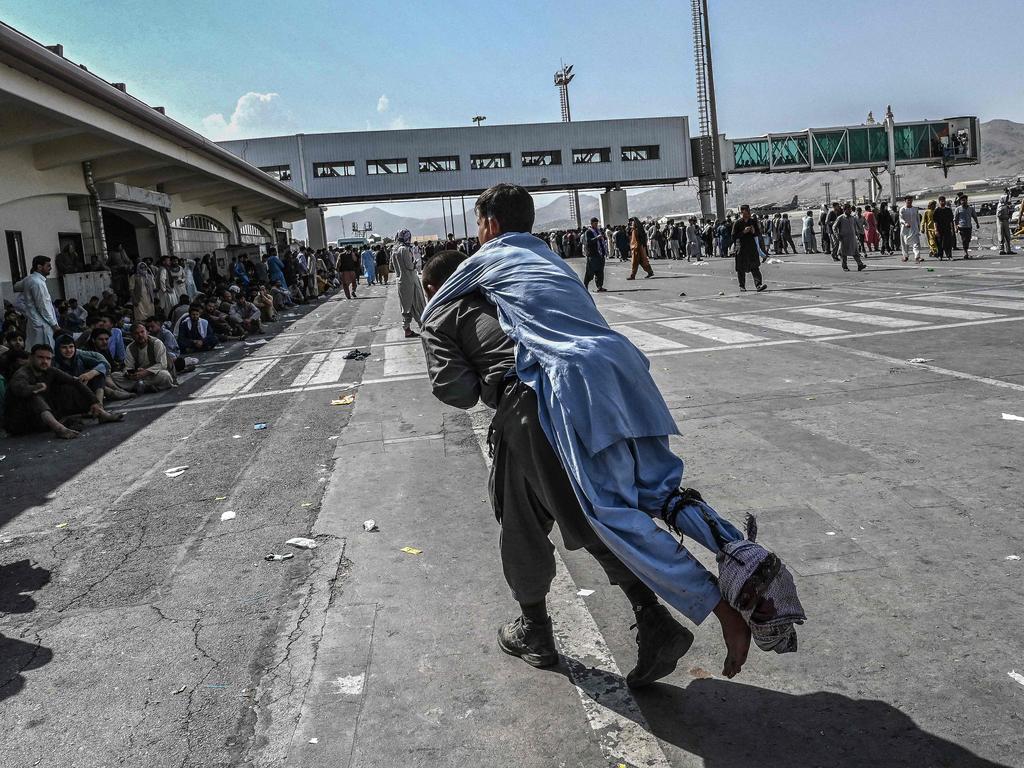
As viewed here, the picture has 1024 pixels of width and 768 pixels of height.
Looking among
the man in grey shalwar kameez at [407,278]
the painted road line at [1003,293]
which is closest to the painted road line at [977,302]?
the painted road line at [1003,293]

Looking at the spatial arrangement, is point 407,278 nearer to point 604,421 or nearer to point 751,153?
point 604,421

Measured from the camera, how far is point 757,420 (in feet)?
23.0

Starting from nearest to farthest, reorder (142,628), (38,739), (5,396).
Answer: (38,739), (142,628), (5,396)

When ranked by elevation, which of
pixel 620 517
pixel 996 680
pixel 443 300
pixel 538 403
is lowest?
pixel 996 680

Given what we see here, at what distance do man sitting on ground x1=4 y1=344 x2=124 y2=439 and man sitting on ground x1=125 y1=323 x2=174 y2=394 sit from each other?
1.79 meters

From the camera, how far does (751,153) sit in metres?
55.4

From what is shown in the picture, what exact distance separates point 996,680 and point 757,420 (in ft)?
13.4

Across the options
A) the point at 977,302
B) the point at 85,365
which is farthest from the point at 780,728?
the point at 977,302

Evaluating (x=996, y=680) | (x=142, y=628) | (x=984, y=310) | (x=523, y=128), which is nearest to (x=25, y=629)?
(x=142, y=628)

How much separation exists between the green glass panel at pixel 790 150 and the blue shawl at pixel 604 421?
2205 inches

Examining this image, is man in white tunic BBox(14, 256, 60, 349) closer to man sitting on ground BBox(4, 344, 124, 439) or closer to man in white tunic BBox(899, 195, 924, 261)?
man sitting on ground BBox(4, 344, 124, 439)

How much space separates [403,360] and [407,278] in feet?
10.1

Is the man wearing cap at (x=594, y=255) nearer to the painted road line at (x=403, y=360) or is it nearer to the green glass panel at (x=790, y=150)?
the painted road line at (x=403, y=360)

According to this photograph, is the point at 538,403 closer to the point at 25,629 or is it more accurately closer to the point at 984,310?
the point at 25,629
